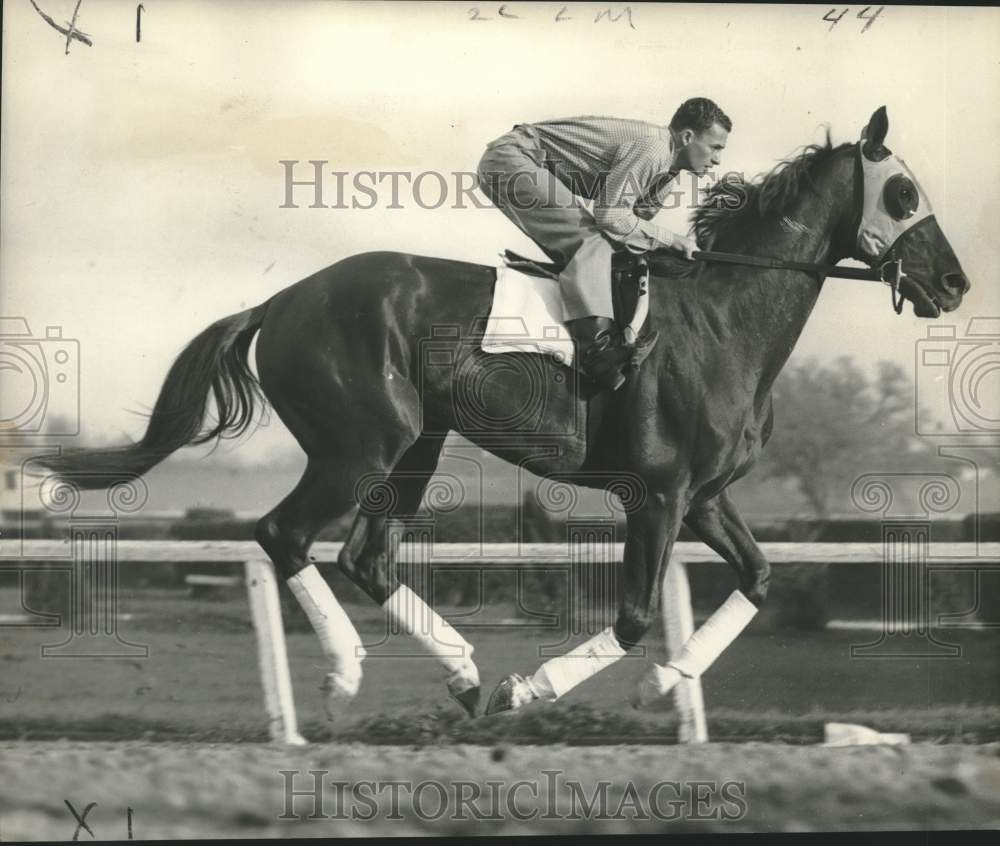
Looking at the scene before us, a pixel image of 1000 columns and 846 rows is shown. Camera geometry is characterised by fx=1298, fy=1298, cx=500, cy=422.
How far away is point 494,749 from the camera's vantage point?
4.48 metres

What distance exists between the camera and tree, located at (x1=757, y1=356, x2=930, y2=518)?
179 inches

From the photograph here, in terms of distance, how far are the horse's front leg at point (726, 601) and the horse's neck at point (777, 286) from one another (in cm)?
49

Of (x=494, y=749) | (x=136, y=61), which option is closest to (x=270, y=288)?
(x=136, y=61)

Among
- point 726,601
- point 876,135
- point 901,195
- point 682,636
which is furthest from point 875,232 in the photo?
point 682,636

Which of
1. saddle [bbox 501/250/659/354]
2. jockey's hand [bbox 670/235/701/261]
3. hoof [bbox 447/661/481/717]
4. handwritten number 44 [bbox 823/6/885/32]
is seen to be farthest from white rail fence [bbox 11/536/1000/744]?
handwritten number 44 [bbox 823/6/885/32]

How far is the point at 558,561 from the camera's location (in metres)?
4.49

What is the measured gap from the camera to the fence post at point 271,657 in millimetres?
4430

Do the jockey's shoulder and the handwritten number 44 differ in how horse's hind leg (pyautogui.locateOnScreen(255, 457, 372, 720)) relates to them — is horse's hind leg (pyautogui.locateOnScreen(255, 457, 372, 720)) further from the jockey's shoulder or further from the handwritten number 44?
the handwritten number 44

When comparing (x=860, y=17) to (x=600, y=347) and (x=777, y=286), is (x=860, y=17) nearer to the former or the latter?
(x=777, y=286)

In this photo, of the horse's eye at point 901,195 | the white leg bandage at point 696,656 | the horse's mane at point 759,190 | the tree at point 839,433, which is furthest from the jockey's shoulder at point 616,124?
the white leg bandage at point 696,656

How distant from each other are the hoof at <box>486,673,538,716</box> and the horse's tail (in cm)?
126

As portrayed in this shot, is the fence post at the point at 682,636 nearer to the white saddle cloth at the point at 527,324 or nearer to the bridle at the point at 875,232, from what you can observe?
the white saddle cloth at the point at 527,324

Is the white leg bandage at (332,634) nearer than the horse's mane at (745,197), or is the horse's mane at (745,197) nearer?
the white leg bandage at (332,634)

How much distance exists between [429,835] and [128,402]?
181cm
